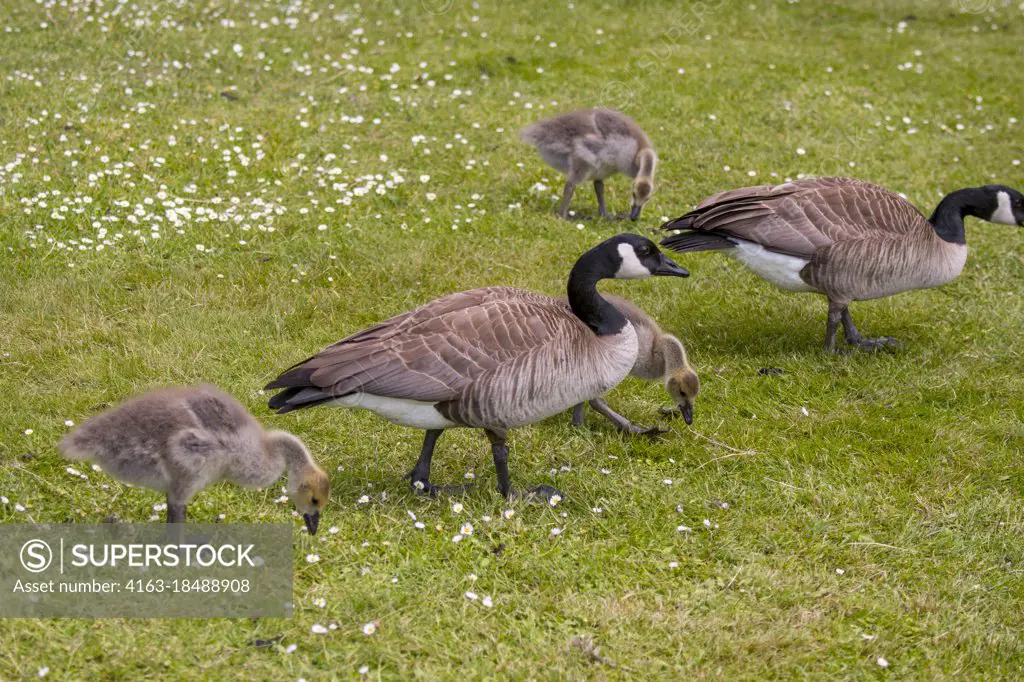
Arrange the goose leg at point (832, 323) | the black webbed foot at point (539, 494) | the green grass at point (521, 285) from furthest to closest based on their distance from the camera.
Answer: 1. the goose leg at point (832, 323)
2. the black webbed foot at point (539, 494)
3. the green grass at point (521, 285)

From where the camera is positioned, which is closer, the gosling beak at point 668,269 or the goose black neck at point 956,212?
the gosling beak at point 668,269

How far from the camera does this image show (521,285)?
8.34m

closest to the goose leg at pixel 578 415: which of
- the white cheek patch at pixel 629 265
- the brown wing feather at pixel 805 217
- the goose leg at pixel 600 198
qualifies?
the white cheek patch at pixel 629 265

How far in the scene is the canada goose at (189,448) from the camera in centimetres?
466

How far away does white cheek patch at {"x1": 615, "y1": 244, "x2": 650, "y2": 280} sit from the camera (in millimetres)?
5809

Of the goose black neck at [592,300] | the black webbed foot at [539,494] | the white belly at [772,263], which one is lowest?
the black webbed foot at [539,494]

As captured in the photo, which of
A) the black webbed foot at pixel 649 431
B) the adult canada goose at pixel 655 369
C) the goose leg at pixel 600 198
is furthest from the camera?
the goose leg at pixel 600 198

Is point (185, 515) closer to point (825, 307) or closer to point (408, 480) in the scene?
point (408, 480)

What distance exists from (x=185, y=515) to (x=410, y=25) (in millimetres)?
10321

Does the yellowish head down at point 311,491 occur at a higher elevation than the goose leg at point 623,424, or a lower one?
higher

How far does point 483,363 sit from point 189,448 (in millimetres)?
1469

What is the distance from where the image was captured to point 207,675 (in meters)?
4.35

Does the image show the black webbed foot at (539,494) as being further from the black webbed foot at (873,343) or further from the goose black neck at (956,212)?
the goose black neck at (956,212)

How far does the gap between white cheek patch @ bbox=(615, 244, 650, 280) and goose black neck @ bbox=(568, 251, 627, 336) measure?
121 millimetres
